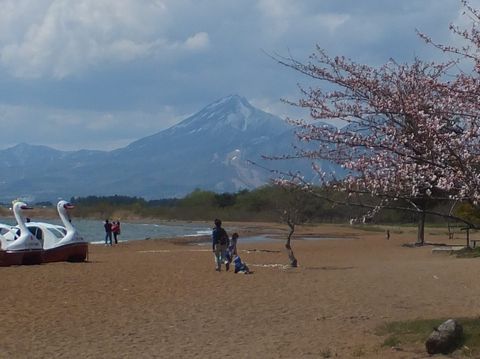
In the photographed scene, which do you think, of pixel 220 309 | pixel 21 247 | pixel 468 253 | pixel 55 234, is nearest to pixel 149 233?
pixel 55 234

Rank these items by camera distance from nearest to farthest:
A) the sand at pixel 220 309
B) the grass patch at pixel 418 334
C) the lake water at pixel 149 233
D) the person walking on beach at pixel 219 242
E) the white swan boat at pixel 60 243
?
the grass patch at pixel 418 334 < the sand at pixel 220 309 < the person walking on beach at pixel 219 242 < the white swan boat at pixel 60 243 < the lake water at pixel 149 233

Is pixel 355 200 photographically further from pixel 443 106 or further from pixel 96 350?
pixel 96 350

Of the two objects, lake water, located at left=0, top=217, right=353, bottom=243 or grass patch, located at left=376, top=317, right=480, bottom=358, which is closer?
grass patch, located at left=376, top=317, right=480, bottom=358

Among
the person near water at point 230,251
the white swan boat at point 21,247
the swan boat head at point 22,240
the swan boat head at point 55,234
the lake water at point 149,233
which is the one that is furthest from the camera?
the lake water at point 149,233

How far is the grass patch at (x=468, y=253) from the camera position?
93.1ft

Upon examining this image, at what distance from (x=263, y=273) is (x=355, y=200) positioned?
13796 millimetres

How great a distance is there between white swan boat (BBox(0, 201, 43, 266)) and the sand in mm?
1686

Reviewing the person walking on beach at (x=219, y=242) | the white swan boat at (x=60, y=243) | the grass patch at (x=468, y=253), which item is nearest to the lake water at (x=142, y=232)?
the white swan boat at (x=60, y=243)

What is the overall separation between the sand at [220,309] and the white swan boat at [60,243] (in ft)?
9.63

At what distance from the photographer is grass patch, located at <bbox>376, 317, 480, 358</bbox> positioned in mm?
9992

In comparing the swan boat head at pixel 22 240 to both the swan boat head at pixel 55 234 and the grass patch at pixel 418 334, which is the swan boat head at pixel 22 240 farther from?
the grass patch at pixel 418 334

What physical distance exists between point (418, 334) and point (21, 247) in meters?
18.1

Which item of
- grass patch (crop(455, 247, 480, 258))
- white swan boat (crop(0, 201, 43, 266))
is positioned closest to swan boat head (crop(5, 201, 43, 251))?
white swan boat (crop(0, 201, 43, 266))

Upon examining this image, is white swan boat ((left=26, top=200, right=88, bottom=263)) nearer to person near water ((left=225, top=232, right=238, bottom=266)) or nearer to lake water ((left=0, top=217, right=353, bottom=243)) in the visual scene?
person near water ((left=225, top=232, right=238, bottom=266))
